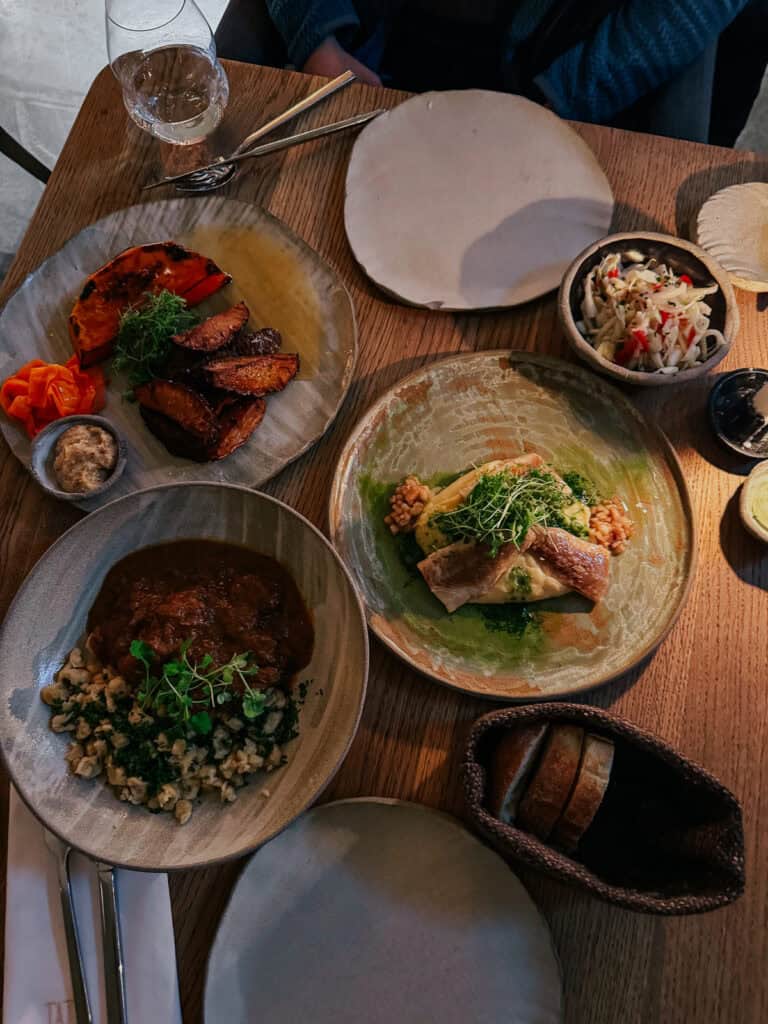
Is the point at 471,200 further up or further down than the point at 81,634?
further up

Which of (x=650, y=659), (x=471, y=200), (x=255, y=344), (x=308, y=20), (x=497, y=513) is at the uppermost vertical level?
(x=308, y=20)

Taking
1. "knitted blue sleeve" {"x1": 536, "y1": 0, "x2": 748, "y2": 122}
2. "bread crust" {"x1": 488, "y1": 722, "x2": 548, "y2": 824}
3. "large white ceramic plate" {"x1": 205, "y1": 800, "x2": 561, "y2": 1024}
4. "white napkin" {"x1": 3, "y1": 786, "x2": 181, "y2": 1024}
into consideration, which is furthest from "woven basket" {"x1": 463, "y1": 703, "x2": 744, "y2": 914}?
"knitted blue sleeve" {"x1": 536, "y1": 0, "x2": 748, "y2": 122}

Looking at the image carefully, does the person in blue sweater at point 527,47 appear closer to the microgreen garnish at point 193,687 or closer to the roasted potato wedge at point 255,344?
the roasted potato wedge at point 255,344

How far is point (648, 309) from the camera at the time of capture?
5.33 feet

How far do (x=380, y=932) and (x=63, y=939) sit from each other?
0.60 meters

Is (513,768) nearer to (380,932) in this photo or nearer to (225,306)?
(380,932)

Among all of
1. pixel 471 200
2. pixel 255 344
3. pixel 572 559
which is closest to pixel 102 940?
pixel 572 559

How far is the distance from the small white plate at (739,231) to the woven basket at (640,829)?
1202 millimetres

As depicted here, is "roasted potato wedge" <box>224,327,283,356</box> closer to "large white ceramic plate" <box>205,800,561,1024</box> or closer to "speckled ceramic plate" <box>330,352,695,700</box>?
"speckled ceramic plate" <box>330,352,695,700</box>

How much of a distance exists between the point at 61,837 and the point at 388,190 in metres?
1.69

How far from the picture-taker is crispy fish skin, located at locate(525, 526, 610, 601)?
60.3 inches

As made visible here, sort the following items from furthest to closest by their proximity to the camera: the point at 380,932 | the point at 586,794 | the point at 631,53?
the point at 631,53 < the point at 380,932 < the point at 586,794

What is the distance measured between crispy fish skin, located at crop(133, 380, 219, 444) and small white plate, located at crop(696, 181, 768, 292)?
1.33 meters

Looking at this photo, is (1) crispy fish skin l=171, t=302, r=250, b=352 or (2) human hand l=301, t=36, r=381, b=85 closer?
(1) crispy fish skin l=171, t=302, r=250, b=352
